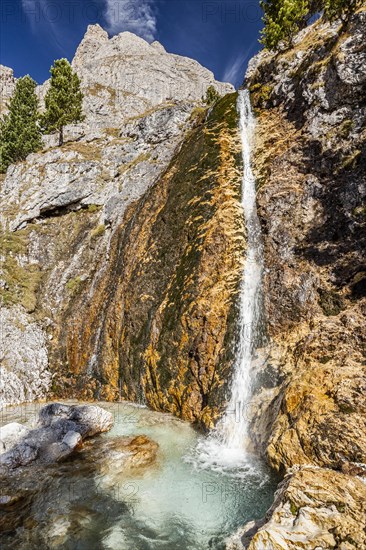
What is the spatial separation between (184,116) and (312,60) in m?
19.5

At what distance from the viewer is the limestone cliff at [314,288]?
6383 mm

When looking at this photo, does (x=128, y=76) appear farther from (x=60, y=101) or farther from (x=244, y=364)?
(x=244, y=364)

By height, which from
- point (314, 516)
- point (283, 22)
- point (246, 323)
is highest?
point (283, 22)

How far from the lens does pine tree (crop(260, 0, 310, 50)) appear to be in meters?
29.6

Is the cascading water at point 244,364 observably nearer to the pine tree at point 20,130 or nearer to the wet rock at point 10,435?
the wet rock at point 10,435

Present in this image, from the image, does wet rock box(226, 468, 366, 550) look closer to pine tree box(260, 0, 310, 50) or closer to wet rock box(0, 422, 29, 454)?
wet rock box(0, 422, 29, 454)

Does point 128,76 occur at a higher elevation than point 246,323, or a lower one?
higher

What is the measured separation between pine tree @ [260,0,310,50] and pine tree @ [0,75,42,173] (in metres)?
35.4

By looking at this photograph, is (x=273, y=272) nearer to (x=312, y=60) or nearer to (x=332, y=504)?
(x=332, y=504)

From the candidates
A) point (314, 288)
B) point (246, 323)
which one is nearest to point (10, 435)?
point (246, 323)

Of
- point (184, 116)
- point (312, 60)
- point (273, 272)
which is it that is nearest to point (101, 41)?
point (184, 116)

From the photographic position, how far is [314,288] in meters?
13.3

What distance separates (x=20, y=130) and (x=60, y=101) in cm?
752

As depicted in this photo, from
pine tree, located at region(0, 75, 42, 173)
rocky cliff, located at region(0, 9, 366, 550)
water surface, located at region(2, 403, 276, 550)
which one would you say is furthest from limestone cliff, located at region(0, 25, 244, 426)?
pine tree, located at region(0, 75, 42, 173)
